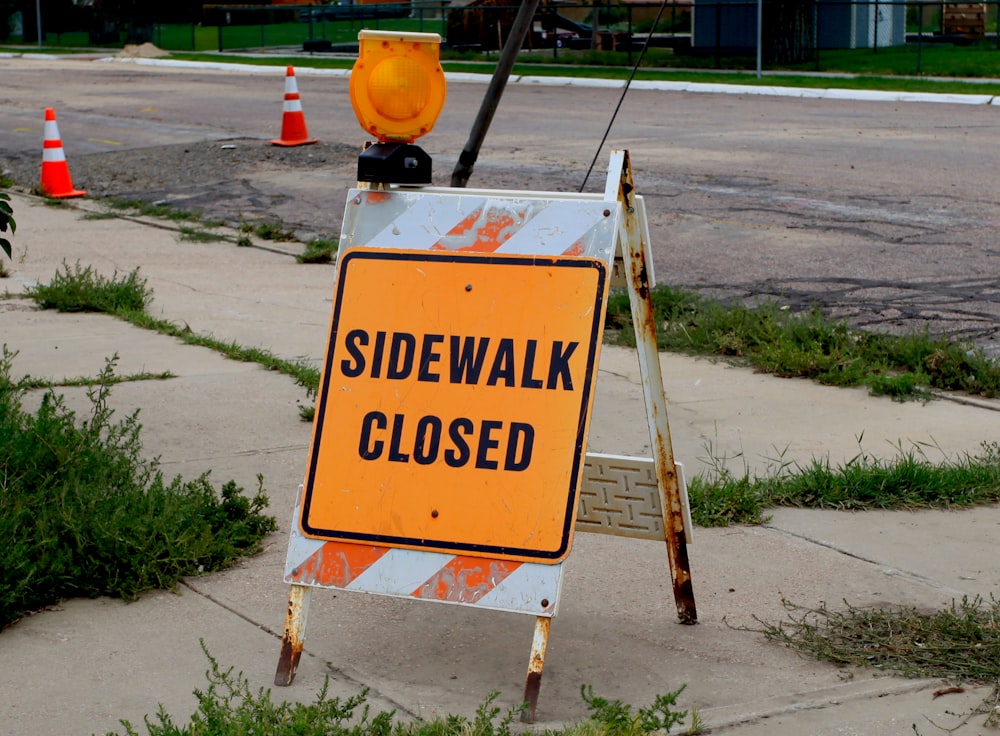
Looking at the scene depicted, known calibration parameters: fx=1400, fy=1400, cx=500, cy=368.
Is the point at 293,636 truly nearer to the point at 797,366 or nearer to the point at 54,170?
the point at 797,366

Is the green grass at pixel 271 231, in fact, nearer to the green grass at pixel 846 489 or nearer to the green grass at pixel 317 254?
the green grass at pixel 317 254

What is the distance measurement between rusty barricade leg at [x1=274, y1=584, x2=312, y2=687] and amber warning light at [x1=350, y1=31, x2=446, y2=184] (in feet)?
3.65

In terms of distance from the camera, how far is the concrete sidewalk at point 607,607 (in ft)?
11.1

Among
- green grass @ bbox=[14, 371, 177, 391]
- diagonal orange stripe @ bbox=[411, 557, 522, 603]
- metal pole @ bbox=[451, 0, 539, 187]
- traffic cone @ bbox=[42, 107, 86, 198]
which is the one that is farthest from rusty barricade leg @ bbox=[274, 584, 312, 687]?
traffic cone @ bbox=[42, 107, 86, 198]

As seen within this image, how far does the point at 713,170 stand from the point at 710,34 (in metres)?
23.5

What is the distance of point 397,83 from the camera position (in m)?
3.61

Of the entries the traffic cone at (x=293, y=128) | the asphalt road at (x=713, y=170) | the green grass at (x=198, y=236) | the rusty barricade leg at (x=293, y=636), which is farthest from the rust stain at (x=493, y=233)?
the traffic cone at (x=293, y=128)

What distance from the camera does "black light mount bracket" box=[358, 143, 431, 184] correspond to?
371 centimetres

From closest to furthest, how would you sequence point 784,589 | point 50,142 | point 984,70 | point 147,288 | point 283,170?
point 784,589 < point 147,288 < point 50,142 < point 283,170 < point 984,70

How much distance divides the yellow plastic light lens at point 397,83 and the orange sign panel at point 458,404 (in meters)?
0.34

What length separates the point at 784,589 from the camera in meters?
4.12

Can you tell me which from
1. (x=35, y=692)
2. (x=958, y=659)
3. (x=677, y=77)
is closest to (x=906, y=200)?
(x=958, y=659)

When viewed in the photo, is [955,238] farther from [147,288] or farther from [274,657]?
[274,657]

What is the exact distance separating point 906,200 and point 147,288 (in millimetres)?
6543
